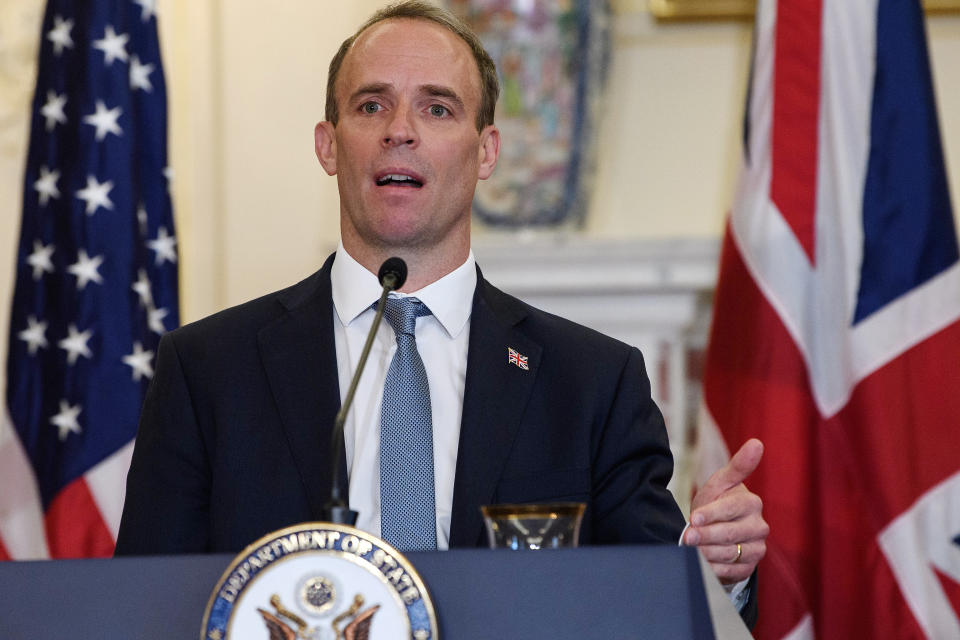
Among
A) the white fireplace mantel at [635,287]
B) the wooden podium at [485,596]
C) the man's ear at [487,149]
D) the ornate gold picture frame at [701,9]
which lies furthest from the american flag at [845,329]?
the wooden podium at [485,596]

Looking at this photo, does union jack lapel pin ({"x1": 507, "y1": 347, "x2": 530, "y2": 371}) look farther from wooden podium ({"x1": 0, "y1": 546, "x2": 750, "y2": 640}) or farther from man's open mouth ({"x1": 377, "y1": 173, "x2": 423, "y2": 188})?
wooden podium ({"x1": 0, "y1": 546, "x2": 750, "y2": 640})

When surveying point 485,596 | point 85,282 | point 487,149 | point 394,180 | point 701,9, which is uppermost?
point 701,9

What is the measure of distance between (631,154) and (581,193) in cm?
25

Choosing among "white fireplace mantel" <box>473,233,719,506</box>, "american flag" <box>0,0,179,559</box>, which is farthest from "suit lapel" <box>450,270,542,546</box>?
"american flag" <box>0,0,179,559</box>

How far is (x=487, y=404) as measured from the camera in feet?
6.67

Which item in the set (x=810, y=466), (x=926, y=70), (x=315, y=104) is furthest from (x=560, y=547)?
(x=315, y=104)

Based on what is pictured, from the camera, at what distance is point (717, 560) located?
1.61 m

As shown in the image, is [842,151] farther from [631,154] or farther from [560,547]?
[560,547]

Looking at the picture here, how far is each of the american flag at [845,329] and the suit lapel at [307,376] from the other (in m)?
1.45

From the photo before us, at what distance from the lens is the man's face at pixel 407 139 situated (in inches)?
84.4

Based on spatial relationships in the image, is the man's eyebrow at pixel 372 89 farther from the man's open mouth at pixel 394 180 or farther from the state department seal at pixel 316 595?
the state department seal at pixel 316 595

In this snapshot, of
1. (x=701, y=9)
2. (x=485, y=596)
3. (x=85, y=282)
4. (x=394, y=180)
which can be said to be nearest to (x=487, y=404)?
(x=394, y=180)

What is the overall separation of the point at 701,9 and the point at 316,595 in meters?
3.08

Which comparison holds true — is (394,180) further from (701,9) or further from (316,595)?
(701,9)
